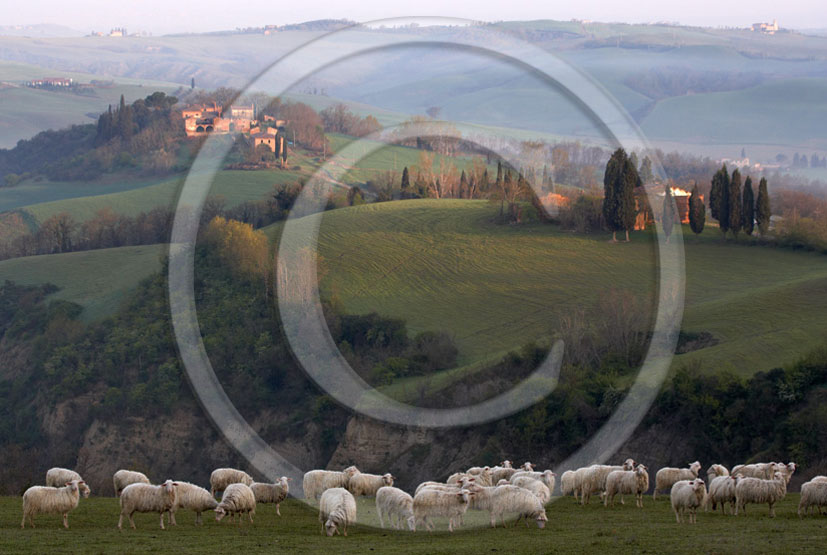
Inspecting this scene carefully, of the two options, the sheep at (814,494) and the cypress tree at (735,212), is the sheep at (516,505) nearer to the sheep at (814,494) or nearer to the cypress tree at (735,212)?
the sheep at (814,494)

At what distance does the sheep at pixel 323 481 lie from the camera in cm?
2506

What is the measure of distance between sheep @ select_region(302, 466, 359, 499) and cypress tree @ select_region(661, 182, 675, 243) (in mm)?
49847

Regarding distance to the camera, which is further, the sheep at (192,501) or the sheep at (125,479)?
the sheep at (125,479)

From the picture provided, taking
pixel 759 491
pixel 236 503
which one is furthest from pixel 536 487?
pixel 236 503

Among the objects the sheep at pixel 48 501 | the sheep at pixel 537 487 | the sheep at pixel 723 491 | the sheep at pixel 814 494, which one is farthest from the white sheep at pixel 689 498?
the sheep at pixel 48 501

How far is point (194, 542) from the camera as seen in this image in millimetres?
17625

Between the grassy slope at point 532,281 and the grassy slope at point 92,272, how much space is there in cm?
1816

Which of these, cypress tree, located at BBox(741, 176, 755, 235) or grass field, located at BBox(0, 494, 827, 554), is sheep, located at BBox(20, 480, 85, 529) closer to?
grass field, located at BBox(0, 494, 827, 554)

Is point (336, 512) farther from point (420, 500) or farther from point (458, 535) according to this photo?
point (458, 535)

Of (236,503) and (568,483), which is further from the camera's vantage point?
(568,483)

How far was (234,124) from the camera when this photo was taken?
137 metres

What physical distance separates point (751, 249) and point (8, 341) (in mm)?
59833

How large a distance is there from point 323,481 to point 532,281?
43.0 meters

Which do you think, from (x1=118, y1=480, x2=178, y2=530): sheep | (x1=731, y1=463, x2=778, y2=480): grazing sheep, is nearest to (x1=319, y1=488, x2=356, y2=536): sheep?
(x1=118, y1=480, x2=178, y2=530): sheep
